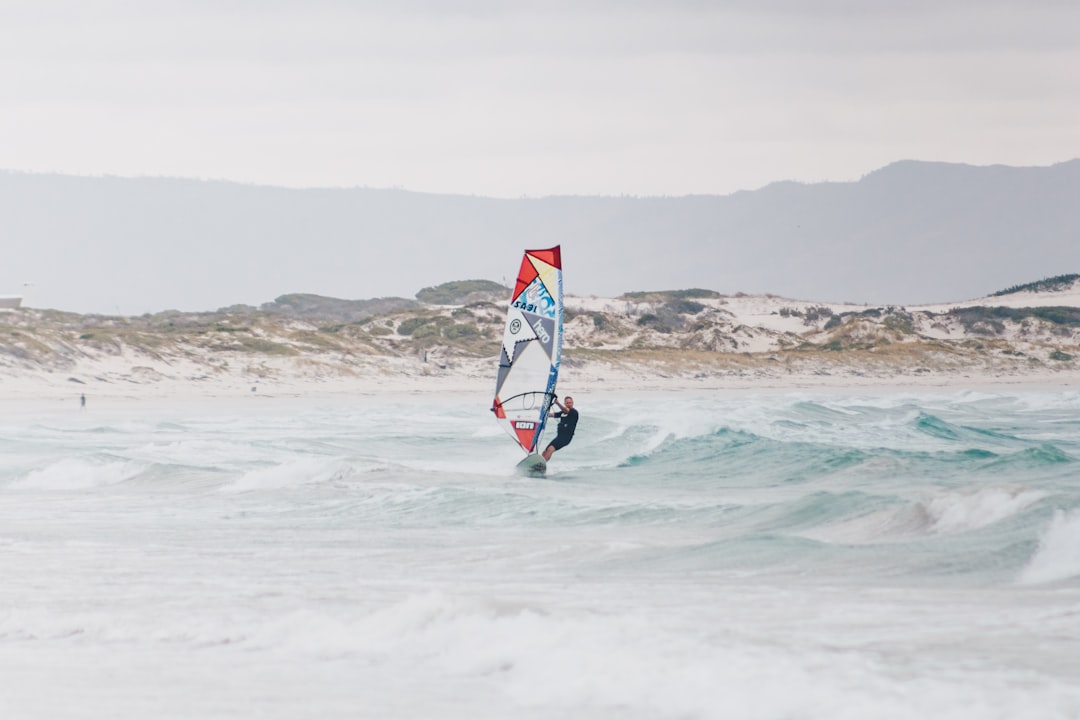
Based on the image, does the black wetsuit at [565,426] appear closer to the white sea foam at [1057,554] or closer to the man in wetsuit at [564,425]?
the man in wetsuit at [564,425]

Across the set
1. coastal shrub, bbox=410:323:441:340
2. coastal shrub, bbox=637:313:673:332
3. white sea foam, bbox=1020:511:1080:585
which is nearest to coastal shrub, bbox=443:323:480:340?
coastal shrub, bbox=410:323:441:340

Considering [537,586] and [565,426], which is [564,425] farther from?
[537,586]

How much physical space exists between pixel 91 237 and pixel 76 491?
162563 millimetres

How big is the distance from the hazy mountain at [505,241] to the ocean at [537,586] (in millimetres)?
A: 138341

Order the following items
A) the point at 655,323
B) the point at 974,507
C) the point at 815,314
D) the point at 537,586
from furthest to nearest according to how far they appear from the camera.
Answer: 1. the point at 815,314
2. the point at 655,323
3. the point at 974,507
4. the point at 537,586

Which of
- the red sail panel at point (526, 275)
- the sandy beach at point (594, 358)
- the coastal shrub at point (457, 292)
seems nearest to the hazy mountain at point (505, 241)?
the coastal shrub at point (457, 292)

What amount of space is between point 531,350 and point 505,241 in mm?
154867

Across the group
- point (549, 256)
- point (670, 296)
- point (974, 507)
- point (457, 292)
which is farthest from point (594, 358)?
point (457, 292)

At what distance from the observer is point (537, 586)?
10.1 m

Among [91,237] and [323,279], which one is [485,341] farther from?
[91,237]

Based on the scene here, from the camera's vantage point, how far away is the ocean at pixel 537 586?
711cm

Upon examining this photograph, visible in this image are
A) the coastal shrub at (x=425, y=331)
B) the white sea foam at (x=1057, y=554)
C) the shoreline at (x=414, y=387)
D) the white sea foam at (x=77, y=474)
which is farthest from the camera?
the coastal shrub at (x=425, y=331)

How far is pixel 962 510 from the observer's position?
500 inches

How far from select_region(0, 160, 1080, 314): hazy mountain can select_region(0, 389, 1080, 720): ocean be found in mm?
138341
